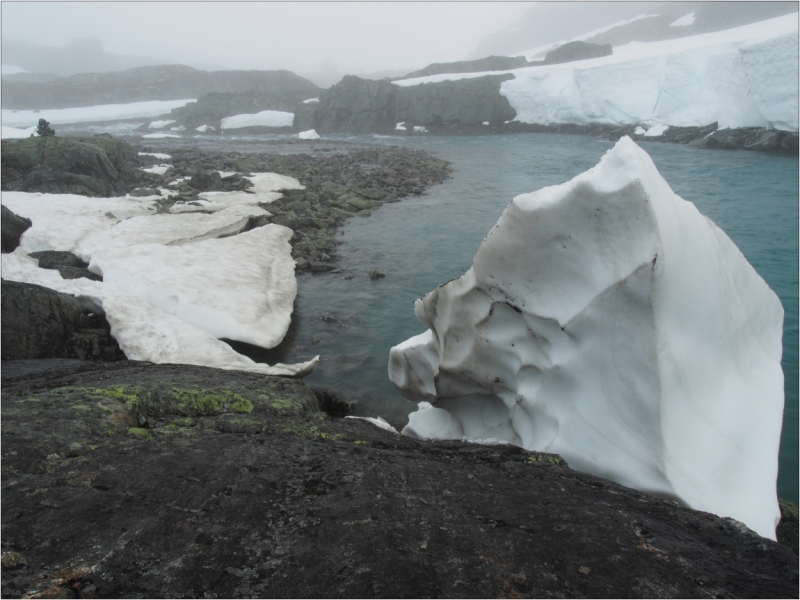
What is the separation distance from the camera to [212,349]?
623cm

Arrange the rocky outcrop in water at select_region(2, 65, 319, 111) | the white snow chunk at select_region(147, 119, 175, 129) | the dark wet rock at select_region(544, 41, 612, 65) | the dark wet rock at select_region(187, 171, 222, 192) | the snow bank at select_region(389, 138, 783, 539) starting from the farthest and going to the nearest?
the rocky outcrop in water at select_region(2, 65, 319, 111) → the white snow chunk at select_region(147, 119, 175, 129) → the dark wet rock at select_region(544, 41, 612, 65) → the dark wet rock at select_region(187, 171, 222, 192) → the snow bank at select_region(389, 138, 783, 539)

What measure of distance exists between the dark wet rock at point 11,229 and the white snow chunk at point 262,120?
4733 cm

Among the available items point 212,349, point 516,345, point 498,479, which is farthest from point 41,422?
point 212,349

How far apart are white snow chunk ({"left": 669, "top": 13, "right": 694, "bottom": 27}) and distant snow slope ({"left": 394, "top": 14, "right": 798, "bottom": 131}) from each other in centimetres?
3956

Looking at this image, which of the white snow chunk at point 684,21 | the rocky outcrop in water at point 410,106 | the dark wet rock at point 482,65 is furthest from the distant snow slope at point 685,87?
the white snow chunk at point 684,21

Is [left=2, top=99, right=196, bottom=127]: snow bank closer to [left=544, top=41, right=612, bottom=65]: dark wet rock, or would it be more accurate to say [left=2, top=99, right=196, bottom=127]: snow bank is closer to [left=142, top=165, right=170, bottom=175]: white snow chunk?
[left=142, top=165, right=170, bottom=175]: white snow chunk

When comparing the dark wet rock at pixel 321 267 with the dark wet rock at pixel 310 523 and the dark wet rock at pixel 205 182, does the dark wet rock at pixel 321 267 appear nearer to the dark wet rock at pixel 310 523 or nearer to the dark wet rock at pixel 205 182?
the dark wet rock at pixel 205 182

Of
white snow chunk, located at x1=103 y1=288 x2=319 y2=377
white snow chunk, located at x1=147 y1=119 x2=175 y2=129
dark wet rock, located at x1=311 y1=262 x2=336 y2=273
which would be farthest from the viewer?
white snow chunk, located at x1=147 y1=119 x2=175 y2=129

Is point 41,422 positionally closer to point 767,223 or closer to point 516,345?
point 516,345

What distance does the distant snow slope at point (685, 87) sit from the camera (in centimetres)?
2362

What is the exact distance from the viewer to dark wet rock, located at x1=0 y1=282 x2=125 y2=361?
5.18 m

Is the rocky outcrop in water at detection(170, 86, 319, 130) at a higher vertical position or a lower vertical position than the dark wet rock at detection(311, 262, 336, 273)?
higher

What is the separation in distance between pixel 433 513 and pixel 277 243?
9.04 m

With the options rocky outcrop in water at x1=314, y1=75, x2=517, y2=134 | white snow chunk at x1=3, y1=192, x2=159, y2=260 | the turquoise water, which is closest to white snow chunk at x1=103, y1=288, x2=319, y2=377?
the turquoise water
